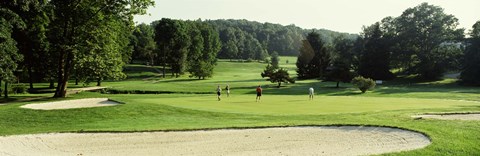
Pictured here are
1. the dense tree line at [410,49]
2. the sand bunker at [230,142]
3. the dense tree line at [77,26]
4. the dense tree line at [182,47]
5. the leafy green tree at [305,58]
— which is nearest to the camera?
the sand bunker at [230,142]

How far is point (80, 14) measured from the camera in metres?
38.5

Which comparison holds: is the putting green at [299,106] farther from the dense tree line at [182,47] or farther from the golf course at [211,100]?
the dense tree line at [182,47]

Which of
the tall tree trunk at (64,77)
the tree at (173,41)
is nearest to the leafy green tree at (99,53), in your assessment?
the tall tree trunk at (64,77)

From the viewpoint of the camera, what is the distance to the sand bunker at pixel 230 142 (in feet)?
47.8

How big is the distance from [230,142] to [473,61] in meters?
68.1

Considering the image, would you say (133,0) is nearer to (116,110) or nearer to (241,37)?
(116,110)

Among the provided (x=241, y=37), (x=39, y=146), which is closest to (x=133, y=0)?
(x=39, y=146)

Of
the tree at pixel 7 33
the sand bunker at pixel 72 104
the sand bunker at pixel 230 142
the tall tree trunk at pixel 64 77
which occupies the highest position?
the tree at pixel 7 33

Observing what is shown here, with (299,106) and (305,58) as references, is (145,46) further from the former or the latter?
(299,106)

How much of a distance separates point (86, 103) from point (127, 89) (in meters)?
25.1

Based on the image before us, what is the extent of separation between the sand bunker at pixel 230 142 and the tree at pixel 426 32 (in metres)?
68.7

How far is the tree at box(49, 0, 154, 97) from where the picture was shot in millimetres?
38031

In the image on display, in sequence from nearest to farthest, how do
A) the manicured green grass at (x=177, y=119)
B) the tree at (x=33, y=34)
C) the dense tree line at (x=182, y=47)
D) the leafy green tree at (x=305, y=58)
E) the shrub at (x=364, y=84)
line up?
the manicured green grass at (x=177, y=119), the tree at (x=33, y=34), the shrub at (x=364, y=84), the dense tree line at (x=182, y=47), the leafy green tree at (x=305, y=58)

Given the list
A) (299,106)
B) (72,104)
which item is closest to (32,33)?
(72,104)
